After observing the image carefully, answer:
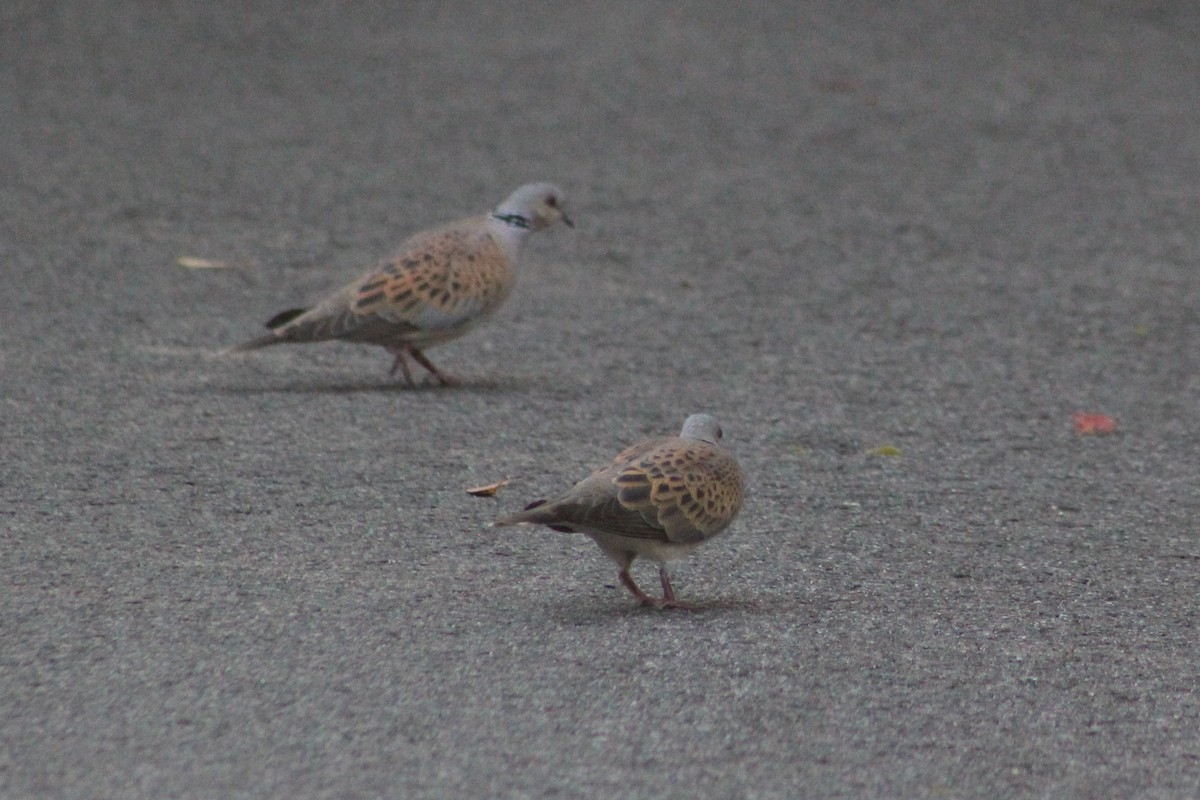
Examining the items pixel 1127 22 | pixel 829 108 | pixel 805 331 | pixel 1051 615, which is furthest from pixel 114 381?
pixel 1127 22

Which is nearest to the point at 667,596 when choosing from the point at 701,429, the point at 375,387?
the point at 701,429

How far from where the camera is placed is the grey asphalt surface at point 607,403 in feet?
12.1

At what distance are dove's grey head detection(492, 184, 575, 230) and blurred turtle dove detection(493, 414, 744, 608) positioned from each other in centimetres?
271

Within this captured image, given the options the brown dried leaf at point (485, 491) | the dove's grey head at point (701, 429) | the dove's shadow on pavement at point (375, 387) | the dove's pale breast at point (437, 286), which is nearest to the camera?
the dove's grey head at point (701, 429)

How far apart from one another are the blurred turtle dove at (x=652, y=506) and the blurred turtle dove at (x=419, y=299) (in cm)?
240

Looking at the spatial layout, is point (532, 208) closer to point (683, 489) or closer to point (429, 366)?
point (429, 366)

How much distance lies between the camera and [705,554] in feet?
16.6

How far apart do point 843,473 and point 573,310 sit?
104 inches

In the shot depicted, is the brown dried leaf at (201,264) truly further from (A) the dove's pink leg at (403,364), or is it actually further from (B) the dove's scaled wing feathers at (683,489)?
(B) the dove's scaled wing feathers at (683,489)

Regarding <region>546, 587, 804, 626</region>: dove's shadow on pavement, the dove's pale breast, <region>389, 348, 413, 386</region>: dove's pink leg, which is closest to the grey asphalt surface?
<region>546, 587, 804, 626</region>: dove's shadow on pavement

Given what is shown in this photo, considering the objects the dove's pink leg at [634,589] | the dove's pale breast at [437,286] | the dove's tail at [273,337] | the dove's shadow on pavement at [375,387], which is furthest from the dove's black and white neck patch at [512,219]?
the dove's pink leg at [634,589]

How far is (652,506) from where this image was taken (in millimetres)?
4316

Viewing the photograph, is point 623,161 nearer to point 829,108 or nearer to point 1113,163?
point 829,108

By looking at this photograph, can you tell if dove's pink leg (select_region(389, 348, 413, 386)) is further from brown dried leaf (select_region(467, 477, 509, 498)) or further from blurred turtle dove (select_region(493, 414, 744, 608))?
blurred turtle dove (select_region(493, 414, 744, 608))
